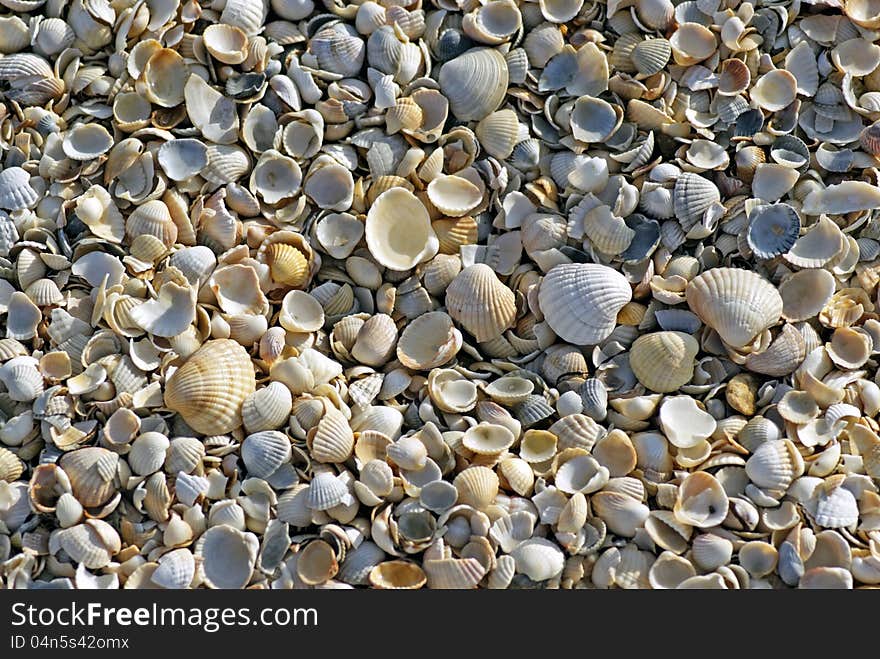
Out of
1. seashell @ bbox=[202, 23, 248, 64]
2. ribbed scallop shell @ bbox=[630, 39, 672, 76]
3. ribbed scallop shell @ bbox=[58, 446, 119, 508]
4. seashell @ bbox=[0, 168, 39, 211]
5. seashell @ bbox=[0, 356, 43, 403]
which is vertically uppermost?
ribbed scallop shell @ bbox=[630, 39, 672, 76]

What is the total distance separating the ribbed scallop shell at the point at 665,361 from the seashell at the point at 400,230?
67 centimetres

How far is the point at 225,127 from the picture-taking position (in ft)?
10.0

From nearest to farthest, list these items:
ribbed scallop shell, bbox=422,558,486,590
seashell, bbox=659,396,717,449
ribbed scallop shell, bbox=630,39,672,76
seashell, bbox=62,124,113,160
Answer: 1. ribbed scallop shell, bbox=422,558,486,590
2. seashell, bbox=659,396,717,449
3. seashell, bbox=62,124,113,160
4. ribbed scallop shell, bbox=630,39,672,76

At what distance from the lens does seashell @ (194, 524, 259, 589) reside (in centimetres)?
250

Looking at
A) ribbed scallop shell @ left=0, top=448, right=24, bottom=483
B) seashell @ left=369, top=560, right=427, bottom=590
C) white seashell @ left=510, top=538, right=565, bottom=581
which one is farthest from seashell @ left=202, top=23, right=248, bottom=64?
white seashell @ left=510, top=538, right=565, bottom=581

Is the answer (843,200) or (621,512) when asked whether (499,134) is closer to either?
(843,200)

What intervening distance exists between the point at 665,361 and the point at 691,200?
49cm

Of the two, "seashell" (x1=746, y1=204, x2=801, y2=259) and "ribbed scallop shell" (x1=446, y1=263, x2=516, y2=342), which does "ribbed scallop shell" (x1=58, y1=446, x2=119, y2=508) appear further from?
"seashell" (x1=746, y1=204, x2=801, y2=259)

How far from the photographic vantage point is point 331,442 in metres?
2.65

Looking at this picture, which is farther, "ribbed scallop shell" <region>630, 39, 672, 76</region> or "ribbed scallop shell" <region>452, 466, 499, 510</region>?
"ribbed scallop shell" <region>630, 39, 672, 76</region>

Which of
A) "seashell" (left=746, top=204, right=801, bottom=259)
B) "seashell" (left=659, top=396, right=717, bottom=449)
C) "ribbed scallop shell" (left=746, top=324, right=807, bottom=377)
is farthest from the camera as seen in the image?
"seashell" (left=746, top=204, right=801, bottom=259)

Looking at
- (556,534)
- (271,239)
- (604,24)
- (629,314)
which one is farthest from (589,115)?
(556,534)

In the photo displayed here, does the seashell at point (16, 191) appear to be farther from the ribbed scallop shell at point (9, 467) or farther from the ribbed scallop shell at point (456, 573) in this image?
the ribbed scallop shell at point (456, 573)

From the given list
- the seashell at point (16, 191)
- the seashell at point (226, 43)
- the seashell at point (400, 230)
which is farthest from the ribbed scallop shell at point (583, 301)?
the seashell at point (16, 191)
